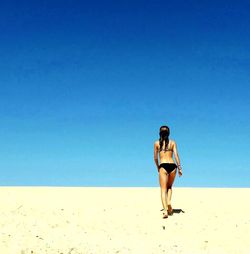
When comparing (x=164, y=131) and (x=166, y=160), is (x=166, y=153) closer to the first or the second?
(x=166, y=160)
